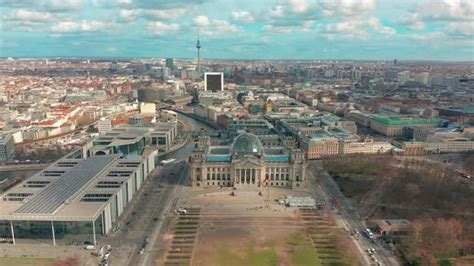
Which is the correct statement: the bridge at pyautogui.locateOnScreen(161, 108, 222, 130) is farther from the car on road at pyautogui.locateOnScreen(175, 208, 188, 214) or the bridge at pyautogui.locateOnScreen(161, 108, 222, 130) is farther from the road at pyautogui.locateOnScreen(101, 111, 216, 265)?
the car on road at pyautogui.locateOnScreen(175, 208, 188, 214)

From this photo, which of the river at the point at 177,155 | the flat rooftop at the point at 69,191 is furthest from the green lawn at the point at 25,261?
the river at the point at 177,155

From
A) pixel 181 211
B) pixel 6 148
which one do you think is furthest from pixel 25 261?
pixel 6 148

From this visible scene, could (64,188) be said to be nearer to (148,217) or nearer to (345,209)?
(148,217)

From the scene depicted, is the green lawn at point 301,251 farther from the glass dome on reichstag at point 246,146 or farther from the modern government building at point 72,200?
the modern government building at point 72,200

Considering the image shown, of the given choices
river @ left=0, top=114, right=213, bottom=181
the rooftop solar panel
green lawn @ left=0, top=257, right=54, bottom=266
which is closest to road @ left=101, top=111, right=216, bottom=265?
green lawn @ left=0, top=257, right=54, bottom=266

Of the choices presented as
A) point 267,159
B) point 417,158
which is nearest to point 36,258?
point 267,159

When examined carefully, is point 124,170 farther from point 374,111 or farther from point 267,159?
point 374,111
